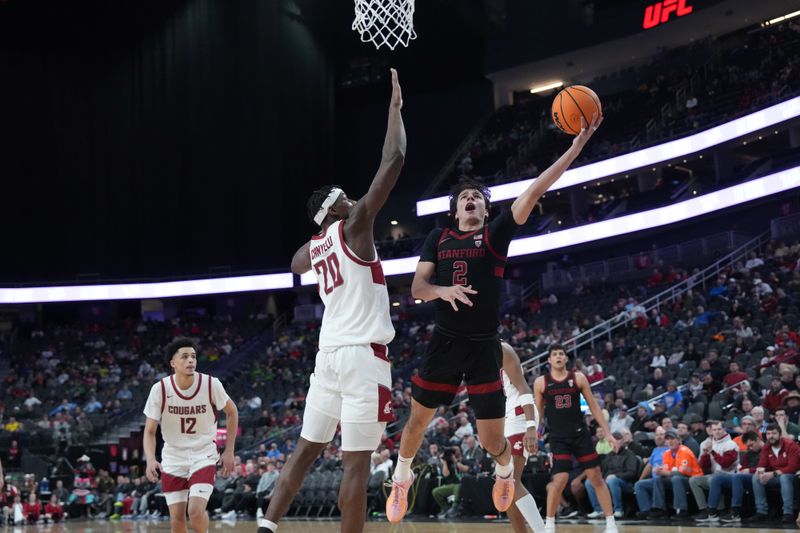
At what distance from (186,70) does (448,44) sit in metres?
11.3

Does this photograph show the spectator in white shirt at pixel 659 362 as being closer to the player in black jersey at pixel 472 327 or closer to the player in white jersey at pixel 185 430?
the player in white jersey at pixel 185 430

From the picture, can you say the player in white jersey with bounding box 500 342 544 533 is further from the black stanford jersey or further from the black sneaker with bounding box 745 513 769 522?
the black sneaker with bounding box 745 513 769 522

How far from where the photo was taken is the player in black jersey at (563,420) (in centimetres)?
918

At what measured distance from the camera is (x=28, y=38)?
3653cm

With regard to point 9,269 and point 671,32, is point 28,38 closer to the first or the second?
point 9,269

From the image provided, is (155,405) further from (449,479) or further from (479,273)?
(449,479)

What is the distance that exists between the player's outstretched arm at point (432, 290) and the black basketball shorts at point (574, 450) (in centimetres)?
396

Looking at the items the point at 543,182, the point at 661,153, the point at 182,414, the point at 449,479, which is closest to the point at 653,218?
the point at 661,153

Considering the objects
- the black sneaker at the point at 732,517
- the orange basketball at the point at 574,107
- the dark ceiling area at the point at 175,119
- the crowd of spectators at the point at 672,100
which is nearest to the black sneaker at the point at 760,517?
the black sneaker at the point at 732,517

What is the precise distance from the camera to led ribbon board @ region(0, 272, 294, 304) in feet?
116

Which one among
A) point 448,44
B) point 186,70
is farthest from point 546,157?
point 186,70

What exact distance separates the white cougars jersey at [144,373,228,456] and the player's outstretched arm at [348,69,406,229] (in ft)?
10.1

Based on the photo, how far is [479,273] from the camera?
5953 millimetres

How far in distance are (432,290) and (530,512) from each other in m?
2.21
